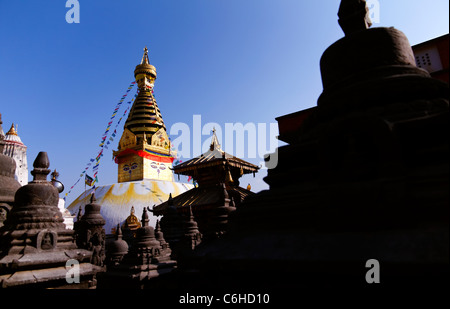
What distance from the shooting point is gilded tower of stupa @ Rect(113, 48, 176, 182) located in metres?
29.0

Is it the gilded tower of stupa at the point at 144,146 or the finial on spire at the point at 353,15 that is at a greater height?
the gilded tower of stupa at the point at 144,146

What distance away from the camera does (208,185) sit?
18.0 meters

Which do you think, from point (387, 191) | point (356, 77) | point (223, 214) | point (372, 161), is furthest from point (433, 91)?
point (223, 214)

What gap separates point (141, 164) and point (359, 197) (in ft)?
91.6

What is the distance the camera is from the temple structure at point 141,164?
25312 mm

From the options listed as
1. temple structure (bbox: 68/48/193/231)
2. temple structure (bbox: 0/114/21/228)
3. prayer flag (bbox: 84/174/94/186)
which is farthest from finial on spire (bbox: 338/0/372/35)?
prayer flag (bbox: 84/174/94/186)

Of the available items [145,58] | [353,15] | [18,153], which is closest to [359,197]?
[353,15]

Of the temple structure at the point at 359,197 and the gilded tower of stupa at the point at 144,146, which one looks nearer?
the temple structure at the point at 359,197

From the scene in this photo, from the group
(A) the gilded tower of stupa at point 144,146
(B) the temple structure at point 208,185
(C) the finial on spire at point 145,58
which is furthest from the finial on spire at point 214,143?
(C) the finial on spire at point 145,58

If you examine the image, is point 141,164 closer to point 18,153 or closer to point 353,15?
point 18,153

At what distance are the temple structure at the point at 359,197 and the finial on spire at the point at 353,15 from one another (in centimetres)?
53

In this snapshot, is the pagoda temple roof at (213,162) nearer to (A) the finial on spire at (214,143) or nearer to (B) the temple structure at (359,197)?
(A) the finial on spire at (214,143)

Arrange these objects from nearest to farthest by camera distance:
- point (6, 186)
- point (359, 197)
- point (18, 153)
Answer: point (359, 197), point (6, 186), point (18, 153)

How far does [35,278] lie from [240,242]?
336 centimetres
